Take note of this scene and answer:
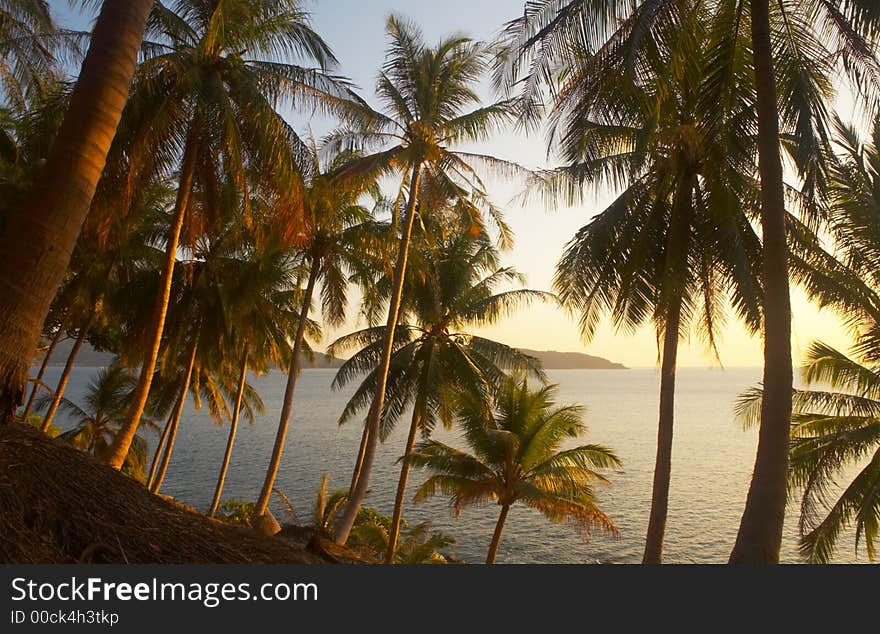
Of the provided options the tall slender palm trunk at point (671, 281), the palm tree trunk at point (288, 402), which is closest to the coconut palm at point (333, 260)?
the palm tree trunk at point (288, 402)

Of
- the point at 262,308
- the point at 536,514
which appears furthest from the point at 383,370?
the point at 536,514

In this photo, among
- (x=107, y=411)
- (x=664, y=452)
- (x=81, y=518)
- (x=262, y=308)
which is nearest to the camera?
(x=81, y=518)

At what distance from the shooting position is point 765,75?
601 centimetres

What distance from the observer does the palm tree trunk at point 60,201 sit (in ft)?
12.7

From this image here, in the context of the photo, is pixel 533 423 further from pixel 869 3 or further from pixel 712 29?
pixel 869 3

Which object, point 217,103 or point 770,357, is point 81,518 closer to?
point 770,357

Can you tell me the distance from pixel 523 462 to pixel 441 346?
A: 4749 mm

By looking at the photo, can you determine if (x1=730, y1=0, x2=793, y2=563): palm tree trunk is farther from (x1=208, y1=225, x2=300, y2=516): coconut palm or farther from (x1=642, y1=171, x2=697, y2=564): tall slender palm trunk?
(x1=208, y1=225, x2=300, y2=516): coconut palm

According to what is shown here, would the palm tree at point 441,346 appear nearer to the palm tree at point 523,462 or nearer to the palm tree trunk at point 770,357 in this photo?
the palm tree at point 523,462

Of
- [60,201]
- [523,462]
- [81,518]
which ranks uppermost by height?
[60,201]

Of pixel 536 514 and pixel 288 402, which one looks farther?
pixel 536 514

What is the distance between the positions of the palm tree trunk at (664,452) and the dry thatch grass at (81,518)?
7.27 meters

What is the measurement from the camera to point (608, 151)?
10.5 metres

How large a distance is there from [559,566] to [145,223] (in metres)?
17.5
